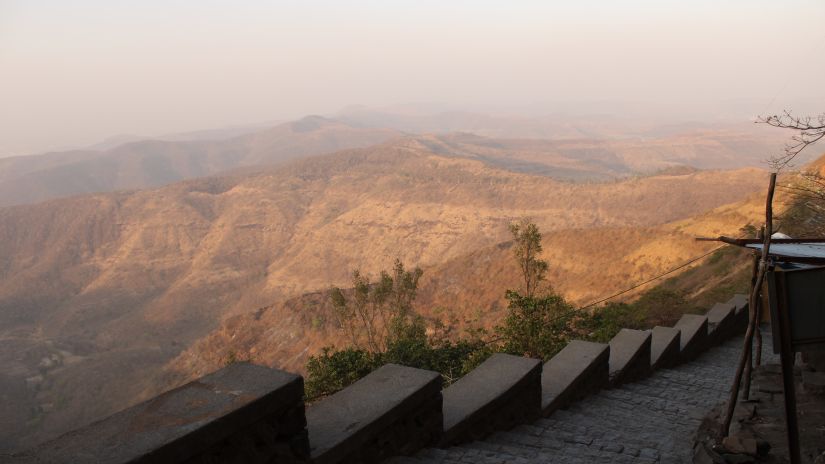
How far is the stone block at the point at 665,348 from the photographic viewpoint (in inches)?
291

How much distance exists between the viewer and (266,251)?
59656mm

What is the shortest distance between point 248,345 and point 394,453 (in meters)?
28.7

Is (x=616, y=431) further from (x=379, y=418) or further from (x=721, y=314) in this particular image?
(x=721, y=314)

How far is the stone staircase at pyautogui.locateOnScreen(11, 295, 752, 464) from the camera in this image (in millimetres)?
2510

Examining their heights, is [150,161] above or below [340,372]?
above

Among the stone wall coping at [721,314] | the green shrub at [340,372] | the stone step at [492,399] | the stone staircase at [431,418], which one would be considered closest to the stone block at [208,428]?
the stone staircase at [431,418]

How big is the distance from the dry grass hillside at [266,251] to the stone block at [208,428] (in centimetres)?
2405

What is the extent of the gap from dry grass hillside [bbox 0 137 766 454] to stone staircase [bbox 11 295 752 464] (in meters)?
20.2

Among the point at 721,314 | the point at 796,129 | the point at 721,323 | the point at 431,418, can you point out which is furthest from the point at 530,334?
the point at 431,418

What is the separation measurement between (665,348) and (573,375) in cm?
280

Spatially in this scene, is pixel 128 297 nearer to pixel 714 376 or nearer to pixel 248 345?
pixel 248 345

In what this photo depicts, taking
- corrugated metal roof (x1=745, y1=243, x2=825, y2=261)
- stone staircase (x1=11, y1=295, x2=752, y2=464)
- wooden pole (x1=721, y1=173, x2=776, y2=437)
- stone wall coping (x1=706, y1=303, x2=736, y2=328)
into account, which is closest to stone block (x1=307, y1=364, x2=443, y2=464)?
stone staircase (x1=11, y1=295, x2=752, y2=464)

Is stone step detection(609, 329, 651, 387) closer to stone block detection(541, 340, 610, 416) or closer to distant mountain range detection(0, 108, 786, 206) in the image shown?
stone block detection(541, 340, 610, 416)

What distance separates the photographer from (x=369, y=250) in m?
52.8
